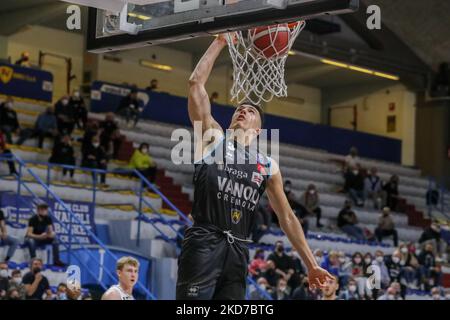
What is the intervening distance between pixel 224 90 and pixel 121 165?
1081 centimetres

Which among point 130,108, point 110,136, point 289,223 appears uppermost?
point 130,108

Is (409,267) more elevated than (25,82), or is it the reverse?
(25,82)

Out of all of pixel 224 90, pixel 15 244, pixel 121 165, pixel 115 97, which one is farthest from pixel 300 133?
pixel 15 244

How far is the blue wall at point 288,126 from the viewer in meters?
25.3

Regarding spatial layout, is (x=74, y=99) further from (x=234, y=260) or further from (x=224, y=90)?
(x=234, y=260)

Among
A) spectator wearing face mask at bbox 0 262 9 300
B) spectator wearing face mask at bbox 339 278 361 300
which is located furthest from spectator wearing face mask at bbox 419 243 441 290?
spectator wearing face mask at bbox 0 262 9 300

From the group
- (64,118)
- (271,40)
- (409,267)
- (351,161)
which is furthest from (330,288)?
(351,161)

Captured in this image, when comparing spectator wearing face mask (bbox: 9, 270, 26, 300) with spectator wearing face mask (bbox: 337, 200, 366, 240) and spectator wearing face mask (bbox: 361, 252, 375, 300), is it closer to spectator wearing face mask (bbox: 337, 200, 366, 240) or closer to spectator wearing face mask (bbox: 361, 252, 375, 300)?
spectator wearing face mask (bbox: 361, 252, 375, 300)

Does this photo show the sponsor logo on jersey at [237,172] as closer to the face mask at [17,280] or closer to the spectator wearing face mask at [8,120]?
the face mask at [17,280]

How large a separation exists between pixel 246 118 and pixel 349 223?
17.9 metres

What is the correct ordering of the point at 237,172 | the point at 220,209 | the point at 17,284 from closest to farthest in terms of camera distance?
the point at 220,209, the point at 237,172, the point at 17,284

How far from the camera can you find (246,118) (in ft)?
20.5

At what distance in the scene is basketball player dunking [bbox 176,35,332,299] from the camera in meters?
5.97

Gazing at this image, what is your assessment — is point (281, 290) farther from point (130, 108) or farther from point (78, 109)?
point (130, 108)
